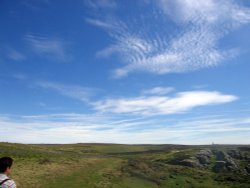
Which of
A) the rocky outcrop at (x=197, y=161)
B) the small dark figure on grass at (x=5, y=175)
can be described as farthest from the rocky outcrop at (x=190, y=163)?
the small dark figure on grass at (x=5, y=175)

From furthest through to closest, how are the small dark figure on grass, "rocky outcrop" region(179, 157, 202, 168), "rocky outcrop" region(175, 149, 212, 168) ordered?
1. "rocky outcrop" region(175, 149, 212, 168)
2. "rocky outcrop" region(179, 157, 202, 168)
3. the small dark figure on grass

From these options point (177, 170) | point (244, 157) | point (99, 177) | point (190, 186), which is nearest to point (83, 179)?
point (99, 177)

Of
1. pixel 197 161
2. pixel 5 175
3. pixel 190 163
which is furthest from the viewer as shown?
pixel 197 161

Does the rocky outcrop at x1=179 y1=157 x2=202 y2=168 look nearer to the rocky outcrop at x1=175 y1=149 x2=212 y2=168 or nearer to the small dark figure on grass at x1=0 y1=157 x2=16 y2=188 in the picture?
the rocky outcrop at x1=175 y1=149 x2=212 y2=168

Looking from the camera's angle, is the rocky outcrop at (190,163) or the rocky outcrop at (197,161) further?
the rocky outcrop at (197,161)

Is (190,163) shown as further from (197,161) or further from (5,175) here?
(5,175)

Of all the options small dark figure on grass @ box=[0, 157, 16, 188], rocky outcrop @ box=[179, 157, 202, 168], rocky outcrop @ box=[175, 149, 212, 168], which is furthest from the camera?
rocky outcrop @ box=[175, 149, 212, 168]

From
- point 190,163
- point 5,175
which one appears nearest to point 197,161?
point 190,163

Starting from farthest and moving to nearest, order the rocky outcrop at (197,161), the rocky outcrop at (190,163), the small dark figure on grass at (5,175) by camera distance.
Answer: the rocky outcrop at (197,161), the rocky outcrop at (190,163), the small dark figure on grass at (5,175)

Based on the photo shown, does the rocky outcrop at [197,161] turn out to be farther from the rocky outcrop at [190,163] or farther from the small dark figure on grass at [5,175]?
the small dark figure on grass at [5,175]

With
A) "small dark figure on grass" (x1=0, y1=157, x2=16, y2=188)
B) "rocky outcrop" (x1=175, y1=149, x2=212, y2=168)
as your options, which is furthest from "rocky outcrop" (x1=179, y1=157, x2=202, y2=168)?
"small dark figure on grass" (x1=0, y1=157, x2=16, y2=188)

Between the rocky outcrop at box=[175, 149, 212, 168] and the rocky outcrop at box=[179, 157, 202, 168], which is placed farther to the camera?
the rocky outcrop at box=[175, 149, 212, 168]

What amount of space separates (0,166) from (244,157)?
387ft

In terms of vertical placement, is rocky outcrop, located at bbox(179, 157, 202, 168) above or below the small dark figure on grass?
above
